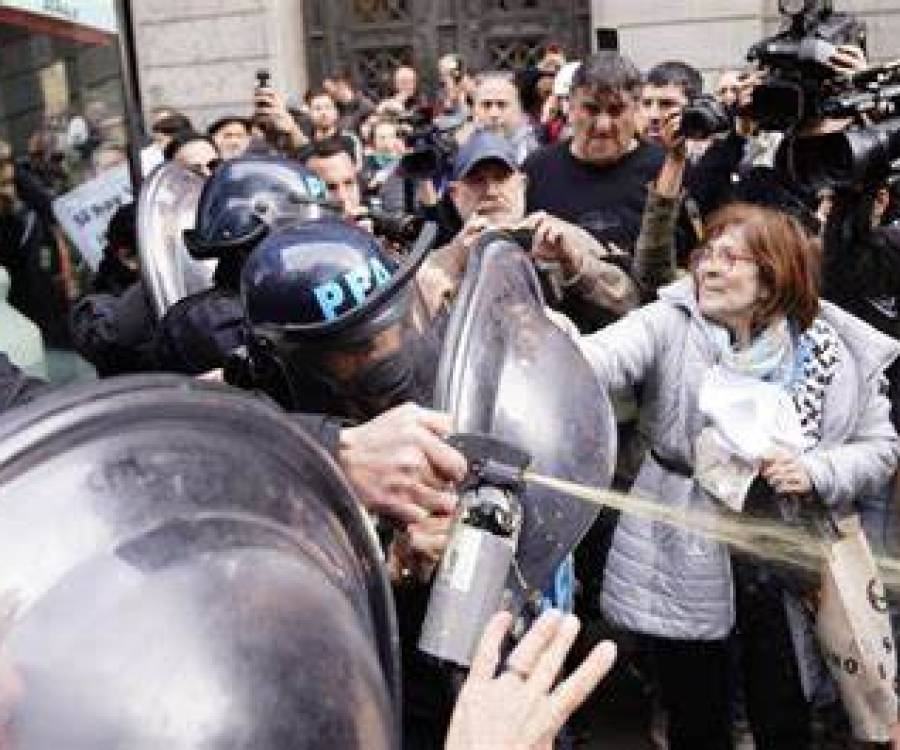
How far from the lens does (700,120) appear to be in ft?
11.7

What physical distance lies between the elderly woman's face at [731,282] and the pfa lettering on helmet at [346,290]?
50.9 inches

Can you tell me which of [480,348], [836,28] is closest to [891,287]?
[836,28]

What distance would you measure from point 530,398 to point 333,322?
35cm

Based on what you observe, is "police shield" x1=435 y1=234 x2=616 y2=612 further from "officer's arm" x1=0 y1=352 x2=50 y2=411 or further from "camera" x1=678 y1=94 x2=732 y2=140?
"camera" x1=678 y1=94 x2=732 y2=140

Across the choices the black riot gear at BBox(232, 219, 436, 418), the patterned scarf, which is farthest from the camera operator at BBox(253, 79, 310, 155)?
the black riot gear at BBox(232, 219, 436, 418)

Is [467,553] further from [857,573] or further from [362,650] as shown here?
[857,573]

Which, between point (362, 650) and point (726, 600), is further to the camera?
point (726, 600)

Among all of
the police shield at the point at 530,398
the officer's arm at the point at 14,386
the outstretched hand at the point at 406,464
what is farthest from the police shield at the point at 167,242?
the outstretched hand at the point at 406,464

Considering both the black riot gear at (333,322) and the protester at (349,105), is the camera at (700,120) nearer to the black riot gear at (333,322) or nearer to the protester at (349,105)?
the black riot gear at (333,322)

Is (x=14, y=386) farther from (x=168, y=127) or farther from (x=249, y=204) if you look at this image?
(x=168, y=127)

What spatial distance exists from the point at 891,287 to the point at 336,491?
8.31 ft

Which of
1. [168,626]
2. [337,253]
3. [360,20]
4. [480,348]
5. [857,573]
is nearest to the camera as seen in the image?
[168,626]

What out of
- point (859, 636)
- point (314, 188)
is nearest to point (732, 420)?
point (859, 636)

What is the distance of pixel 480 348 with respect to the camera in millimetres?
1612
